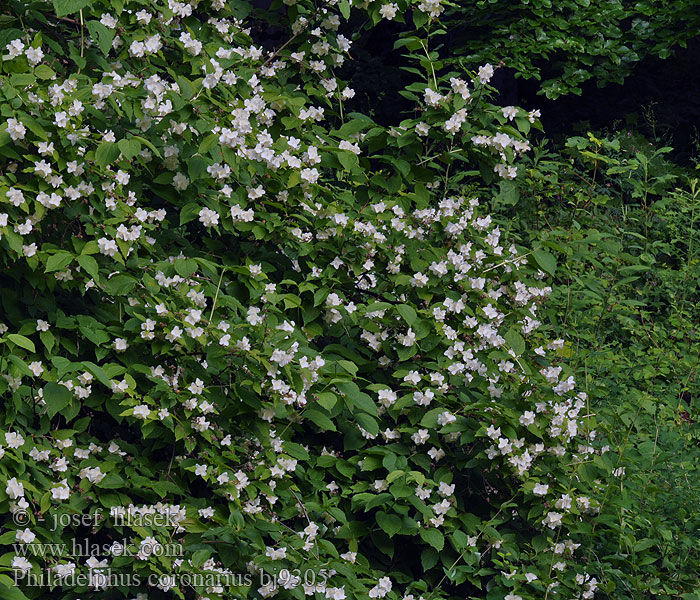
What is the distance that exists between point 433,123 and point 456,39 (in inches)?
222

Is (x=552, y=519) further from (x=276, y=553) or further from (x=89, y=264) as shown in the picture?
(x=89, y=264)

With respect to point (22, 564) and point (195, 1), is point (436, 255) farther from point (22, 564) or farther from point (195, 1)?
point (22, 564)

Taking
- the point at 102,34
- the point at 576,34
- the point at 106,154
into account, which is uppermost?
the point at 576,34

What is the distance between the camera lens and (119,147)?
103 inches

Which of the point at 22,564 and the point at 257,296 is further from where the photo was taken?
the point at 257,296

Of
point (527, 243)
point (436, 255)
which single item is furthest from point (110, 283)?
point (527, 243)

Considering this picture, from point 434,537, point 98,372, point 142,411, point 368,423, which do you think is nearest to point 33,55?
point 98,372

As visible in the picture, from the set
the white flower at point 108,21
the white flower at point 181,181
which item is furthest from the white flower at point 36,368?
the white flower at point 108,21

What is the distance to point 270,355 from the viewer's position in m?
2.69

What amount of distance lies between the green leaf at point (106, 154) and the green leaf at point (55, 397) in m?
0.67

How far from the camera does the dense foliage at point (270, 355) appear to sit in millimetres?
2617

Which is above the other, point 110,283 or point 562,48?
point 562,48

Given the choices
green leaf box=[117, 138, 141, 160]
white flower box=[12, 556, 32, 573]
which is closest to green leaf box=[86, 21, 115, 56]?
green leaf box=[117, 138, 141, 160]

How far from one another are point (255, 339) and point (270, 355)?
107 millimetres
